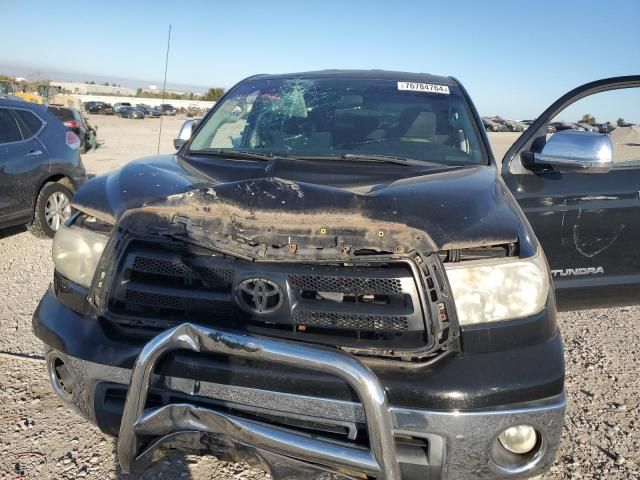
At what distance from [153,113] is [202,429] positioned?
6104 cm

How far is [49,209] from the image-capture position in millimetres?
6762

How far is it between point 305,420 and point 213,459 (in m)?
1.06

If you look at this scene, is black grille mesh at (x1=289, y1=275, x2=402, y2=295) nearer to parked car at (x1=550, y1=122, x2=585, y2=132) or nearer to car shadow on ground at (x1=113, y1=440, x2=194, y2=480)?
car shadow on ground at (x1=113, y1=440, x2=194, y2=480)

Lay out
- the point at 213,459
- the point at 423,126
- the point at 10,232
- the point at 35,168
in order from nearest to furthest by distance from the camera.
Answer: the point at 213,459 < the point at 423,126 < the point at 35,168 < the point at 10,232

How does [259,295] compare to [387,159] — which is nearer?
[259,295]

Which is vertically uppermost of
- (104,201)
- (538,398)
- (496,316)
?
(104,201)

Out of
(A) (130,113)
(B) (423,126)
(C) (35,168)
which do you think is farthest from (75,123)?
(A) (130,113)

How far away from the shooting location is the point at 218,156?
118 inches

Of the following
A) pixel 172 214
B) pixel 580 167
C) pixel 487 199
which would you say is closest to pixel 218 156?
pixel 172 214

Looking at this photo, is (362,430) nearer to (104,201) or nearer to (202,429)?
(202,429)

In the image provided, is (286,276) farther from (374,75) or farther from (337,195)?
(374,75)

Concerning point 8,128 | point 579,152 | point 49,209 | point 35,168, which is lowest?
point 49,209

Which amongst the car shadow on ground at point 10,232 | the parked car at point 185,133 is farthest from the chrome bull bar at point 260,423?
the car shadow on ground at point 10,232

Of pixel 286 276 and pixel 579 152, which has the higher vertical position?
pixel 579 152
